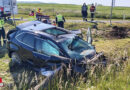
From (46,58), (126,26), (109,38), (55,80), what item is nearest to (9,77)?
(46,58)

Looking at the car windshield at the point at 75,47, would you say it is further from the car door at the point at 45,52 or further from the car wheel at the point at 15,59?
the car wheel at the point at 15,59

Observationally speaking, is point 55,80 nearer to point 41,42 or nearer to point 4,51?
point 41,42

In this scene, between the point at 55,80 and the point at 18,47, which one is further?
the point at 18,47

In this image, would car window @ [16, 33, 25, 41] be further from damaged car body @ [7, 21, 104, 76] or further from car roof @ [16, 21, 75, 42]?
car roof @ [16, 21, 75, 42]

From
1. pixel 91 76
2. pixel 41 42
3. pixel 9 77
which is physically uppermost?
pixel 41 42

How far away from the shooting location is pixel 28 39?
7.95m

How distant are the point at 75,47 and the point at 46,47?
1052 mm

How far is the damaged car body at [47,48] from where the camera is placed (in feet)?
22.4

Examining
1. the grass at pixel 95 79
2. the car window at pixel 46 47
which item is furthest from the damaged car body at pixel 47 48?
the grass at pixel 95 79

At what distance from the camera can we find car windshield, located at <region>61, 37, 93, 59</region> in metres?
6.94

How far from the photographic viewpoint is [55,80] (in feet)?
19.3

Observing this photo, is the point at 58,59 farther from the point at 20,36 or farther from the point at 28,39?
the point at 20,36

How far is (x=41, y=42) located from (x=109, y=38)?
8286mm

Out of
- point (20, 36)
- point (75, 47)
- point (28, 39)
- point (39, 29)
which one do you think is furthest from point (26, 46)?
point (75, 47)
